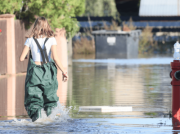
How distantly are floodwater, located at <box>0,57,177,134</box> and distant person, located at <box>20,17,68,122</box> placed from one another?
300 millimetres

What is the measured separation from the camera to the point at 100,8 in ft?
173

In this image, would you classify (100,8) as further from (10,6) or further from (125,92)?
(125,92)

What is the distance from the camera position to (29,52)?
850 cm

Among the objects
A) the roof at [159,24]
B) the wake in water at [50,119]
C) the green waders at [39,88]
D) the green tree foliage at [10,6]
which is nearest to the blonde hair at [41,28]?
the green waders at [39,88]

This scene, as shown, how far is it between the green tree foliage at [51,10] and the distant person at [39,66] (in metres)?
10.4

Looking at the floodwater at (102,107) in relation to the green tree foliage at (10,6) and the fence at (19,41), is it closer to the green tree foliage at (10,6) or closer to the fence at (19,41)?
the fence at (19,41)

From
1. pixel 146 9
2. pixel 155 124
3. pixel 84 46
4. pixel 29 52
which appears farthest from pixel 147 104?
pixel 146 9

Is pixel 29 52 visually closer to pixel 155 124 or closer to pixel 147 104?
pixel 155 124

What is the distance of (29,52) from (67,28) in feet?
39.4

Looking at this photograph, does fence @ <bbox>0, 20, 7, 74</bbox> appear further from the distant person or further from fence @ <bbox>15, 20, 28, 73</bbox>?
the distant person

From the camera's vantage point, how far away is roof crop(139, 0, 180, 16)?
44.7 metres

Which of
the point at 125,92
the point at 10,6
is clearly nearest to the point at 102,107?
the point at 125,92

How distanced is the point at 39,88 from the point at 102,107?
5.94 ft

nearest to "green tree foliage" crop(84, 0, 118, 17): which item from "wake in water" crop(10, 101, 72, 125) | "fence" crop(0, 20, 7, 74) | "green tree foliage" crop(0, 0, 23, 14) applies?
"green tree foliage" crop(0, 0, 23, 14)
